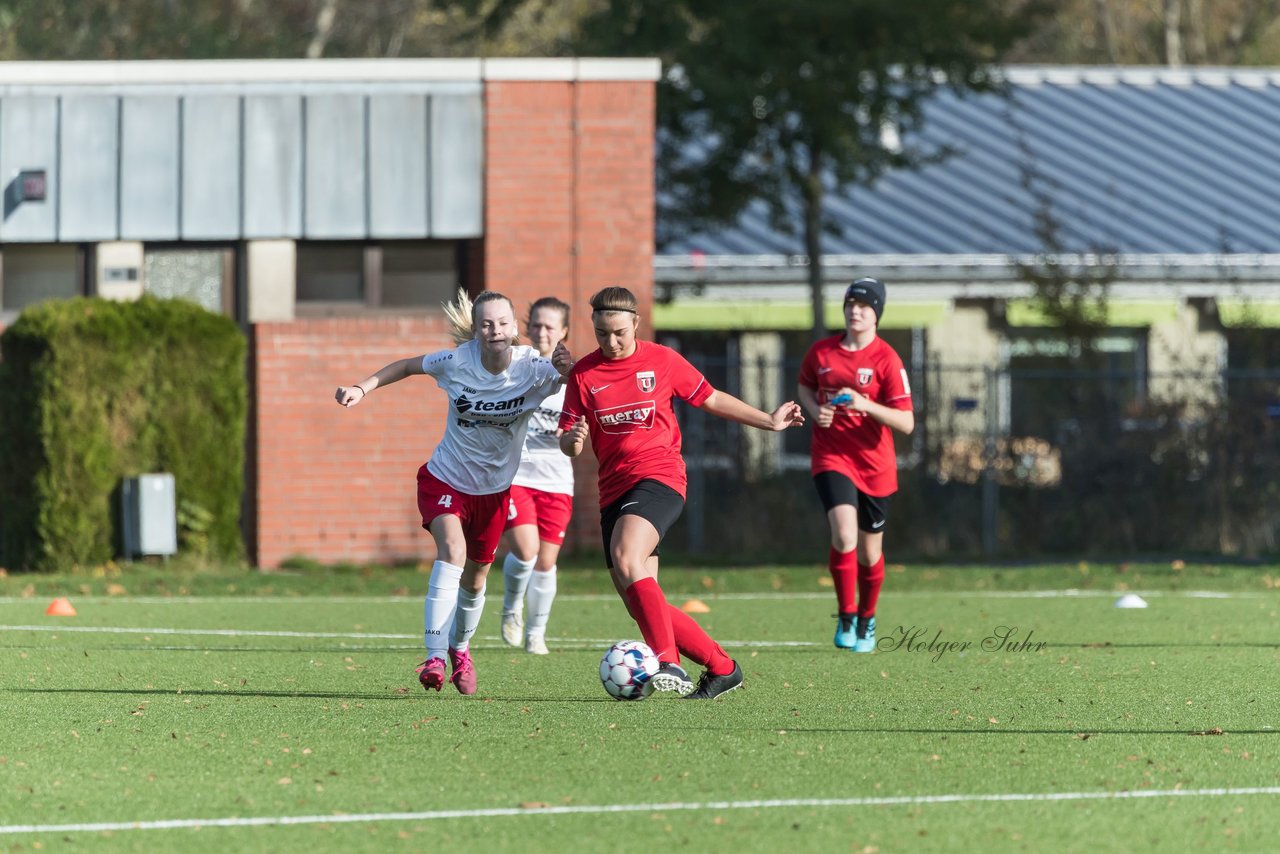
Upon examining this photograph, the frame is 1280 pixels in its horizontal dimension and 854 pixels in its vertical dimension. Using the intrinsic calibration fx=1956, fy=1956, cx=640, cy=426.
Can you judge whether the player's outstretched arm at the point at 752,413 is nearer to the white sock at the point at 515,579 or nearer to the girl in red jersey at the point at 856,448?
the girl in red jersey at the point at 856,448

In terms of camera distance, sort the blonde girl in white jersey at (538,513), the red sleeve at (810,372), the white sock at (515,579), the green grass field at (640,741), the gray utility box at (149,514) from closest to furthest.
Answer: the green grass field at (640,741) → the blonde girl in white jersey at (538,513) → the white sock at (515,579) → the red sleeve at (810,372) → the gray utility box at (149,514)

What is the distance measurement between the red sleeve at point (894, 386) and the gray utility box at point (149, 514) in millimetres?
7782

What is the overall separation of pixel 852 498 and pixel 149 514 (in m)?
7.68

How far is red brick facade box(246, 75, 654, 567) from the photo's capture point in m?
17.9

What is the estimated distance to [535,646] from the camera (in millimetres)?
10734

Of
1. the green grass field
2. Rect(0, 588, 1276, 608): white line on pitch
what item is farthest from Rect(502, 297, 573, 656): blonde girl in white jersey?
Rect(0, 588, 1276, 608): white line on pitch

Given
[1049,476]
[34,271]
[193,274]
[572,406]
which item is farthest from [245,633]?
[1049,476]

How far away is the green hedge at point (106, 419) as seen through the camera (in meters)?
16.7

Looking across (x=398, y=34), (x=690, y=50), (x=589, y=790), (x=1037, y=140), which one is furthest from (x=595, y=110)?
(x=398, y=34)

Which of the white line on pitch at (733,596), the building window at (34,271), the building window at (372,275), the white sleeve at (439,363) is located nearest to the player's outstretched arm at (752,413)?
the white sleeve at (439,363)

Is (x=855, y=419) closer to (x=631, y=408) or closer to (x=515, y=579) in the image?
(x=515, y=579)

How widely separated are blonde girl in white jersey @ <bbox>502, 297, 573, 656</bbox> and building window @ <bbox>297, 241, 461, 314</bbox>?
7231mm

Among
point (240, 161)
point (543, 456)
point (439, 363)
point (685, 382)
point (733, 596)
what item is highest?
point (240, 161)

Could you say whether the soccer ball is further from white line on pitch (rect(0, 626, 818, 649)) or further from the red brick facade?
the red brick facade
